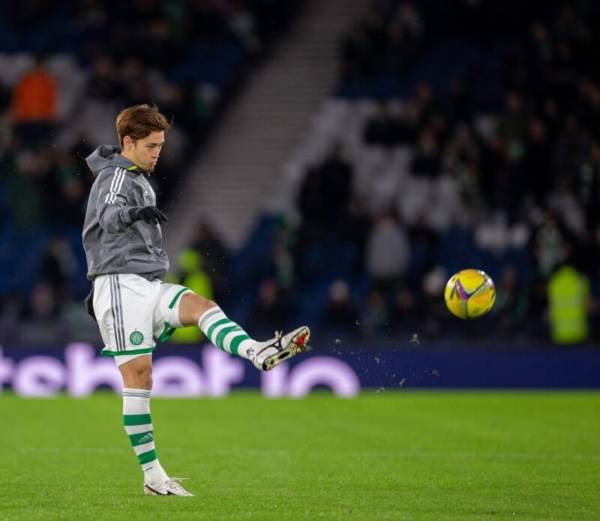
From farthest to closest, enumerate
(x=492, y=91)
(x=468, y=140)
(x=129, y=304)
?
(x=492, y=91) < (x=468, y=140) < (x=129, y=304)

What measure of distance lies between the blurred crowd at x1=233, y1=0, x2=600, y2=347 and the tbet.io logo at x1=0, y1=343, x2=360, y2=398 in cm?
84

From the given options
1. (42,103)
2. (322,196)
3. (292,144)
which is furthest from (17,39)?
(322,196)

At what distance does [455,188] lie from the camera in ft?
71.5

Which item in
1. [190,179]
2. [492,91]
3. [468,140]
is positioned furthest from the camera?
[190,179]

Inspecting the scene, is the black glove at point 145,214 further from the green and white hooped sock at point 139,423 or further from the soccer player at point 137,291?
the green and white hooped sock at point 139,423

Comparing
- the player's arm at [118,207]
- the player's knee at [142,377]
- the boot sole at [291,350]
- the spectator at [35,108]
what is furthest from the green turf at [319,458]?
the spectator at [35,108]

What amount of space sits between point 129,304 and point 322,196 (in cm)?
1281

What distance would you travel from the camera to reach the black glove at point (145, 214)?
8141 mm

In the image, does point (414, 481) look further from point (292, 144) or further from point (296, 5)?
point (296, 5)

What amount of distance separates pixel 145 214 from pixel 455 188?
553 inches

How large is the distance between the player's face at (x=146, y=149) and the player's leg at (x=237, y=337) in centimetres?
84

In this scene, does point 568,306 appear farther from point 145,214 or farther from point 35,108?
point 145,214

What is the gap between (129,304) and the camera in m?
8.52

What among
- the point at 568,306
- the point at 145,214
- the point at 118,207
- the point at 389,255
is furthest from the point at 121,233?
the point at 389,255
